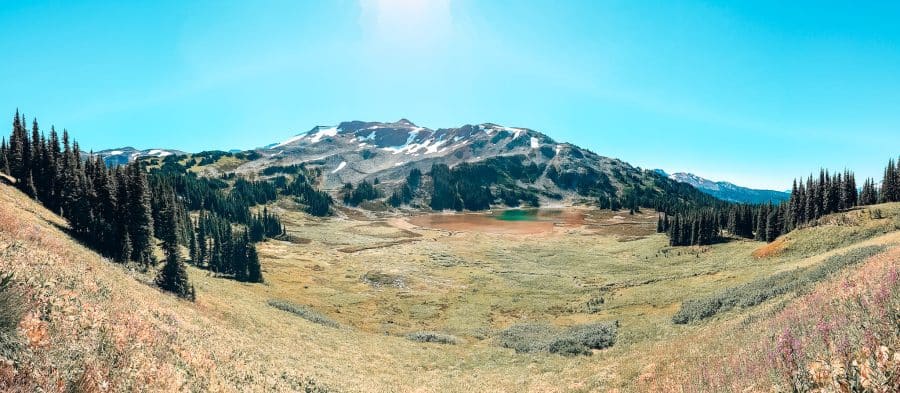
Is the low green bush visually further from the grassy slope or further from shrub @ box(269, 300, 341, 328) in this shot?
shrub @ box(269, 300, 341, 328)

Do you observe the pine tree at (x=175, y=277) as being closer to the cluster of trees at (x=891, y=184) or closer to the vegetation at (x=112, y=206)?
the vegetation at (x=112, y=206)

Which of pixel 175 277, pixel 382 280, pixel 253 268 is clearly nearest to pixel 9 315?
pixel 175 277

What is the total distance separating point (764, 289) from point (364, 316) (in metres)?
48.3

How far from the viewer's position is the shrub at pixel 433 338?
151ft

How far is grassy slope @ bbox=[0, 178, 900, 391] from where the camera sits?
576 inches

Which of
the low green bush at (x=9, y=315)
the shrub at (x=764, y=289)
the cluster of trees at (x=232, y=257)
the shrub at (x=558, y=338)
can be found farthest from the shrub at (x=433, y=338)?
the cluster of trees at (x=232, y=257)

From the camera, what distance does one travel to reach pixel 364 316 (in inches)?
2357

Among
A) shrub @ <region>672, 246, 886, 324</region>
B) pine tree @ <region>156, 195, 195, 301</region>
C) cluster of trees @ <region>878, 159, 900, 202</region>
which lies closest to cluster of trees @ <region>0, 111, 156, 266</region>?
pine tree @ <region>156, 195, 195, 301</region>

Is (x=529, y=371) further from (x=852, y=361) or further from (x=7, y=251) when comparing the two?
(x=7, y=251)

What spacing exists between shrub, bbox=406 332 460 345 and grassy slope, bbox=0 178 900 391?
223 cm

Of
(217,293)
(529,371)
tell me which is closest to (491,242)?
(217,293)

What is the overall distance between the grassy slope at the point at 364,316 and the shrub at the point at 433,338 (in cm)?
223

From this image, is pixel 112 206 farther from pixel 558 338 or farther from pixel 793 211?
pixel 793 211

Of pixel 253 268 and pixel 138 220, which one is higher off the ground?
pixel 138 220
